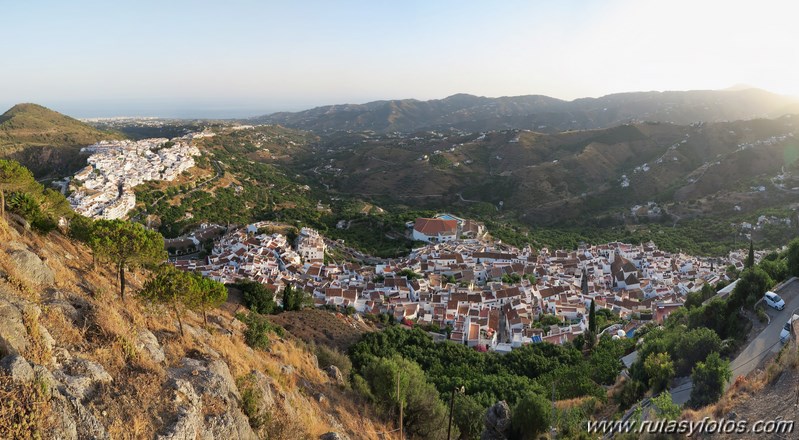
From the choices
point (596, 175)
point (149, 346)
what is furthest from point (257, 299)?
point (596, 175)

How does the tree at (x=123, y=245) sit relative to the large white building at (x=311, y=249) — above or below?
above

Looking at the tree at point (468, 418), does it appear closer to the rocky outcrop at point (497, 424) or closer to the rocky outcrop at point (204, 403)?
the rocky outcrop at point (497, 424)

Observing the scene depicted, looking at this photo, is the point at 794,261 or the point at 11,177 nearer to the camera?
the point at 11,177

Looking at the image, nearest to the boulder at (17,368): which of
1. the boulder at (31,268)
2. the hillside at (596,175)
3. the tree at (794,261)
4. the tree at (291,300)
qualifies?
the boulder at (31,268)

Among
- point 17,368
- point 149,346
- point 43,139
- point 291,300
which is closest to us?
point 17,368

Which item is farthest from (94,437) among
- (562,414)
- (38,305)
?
(562,414)

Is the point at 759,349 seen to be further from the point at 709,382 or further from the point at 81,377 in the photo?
the point at 81,377

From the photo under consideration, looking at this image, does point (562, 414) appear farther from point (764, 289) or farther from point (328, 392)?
point (764, 289)

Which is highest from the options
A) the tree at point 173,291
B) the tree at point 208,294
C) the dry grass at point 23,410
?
the dry grass at point 23,410
